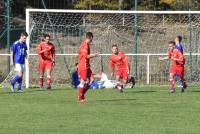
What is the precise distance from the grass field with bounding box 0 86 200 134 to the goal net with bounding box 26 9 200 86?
9322 millimetres

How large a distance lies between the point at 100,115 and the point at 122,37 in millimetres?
18205

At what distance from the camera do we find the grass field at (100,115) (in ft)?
37.6

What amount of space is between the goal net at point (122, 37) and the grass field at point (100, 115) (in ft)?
30.6

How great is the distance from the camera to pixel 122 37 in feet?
104

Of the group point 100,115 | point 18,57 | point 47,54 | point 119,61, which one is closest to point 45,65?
point 47,54

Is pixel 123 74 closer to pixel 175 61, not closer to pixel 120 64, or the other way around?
pixel 120 64

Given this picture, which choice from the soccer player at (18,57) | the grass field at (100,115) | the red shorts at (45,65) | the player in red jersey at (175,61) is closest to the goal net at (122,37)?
the red shorts at (45,65)

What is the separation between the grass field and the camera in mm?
11461

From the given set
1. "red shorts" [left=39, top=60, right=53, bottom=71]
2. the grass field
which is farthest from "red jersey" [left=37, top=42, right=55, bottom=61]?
the grass field

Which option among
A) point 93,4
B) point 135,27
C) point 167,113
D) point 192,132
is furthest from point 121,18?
A: point 192,132

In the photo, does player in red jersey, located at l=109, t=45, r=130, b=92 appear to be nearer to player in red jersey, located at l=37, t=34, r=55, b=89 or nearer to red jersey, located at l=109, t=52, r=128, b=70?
red jersey, located at l=109, t=52, r=128, b=70

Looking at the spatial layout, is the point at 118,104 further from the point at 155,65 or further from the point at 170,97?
the point at 155,65

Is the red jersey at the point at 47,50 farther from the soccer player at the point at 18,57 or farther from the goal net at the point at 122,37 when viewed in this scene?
the goal net at the point at 122,37

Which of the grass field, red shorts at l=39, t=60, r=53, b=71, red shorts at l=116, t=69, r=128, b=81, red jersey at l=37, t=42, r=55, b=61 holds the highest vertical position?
red jersey at l=37, t=42, r=55, b=61
